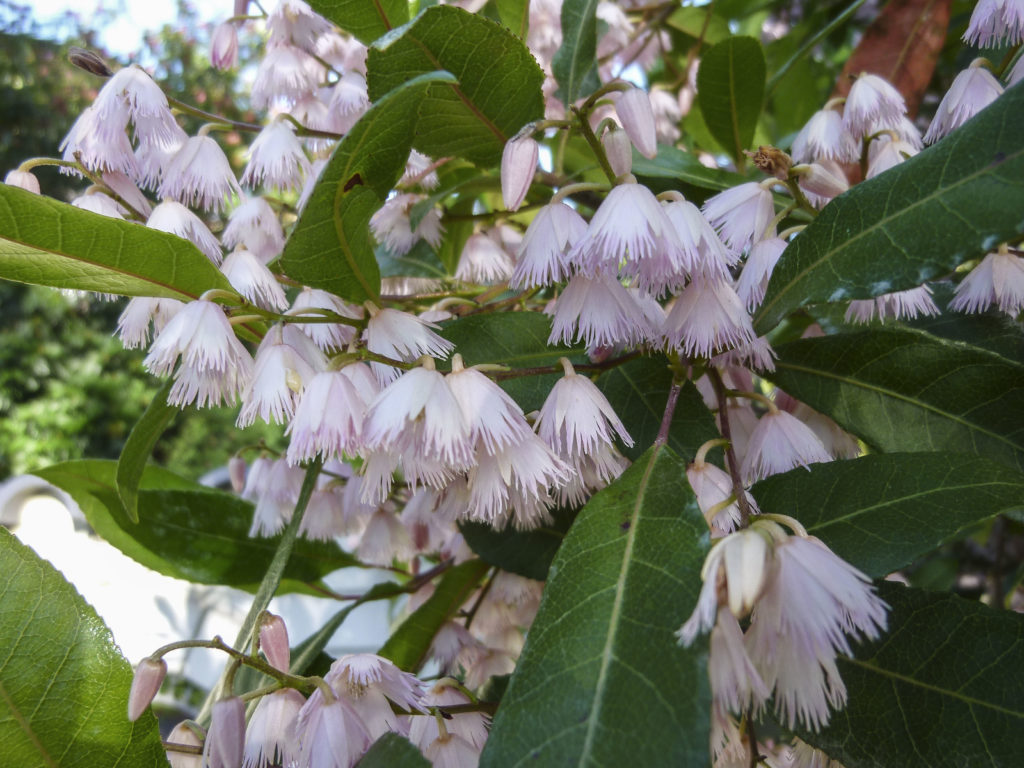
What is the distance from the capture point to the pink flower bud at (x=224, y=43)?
4.50ft

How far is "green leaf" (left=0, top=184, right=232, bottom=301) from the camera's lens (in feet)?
2.12

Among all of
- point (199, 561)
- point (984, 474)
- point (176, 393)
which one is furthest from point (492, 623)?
point (984, 474)

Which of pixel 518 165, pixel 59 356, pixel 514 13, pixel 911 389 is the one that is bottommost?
pixel 911 389

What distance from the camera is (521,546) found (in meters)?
0.96

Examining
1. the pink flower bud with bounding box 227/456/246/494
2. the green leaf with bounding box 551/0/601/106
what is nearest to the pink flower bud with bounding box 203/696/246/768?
the green leaf with bounding box 551/0/601/106

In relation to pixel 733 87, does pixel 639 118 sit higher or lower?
lower

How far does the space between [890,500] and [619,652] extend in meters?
0.30

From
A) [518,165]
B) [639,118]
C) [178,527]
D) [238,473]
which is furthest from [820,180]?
[238,473]

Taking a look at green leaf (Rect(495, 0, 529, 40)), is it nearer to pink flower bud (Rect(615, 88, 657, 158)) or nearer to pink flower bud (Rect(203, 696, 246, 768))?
pink flower bud (Rect(615, 88, 657, 158))

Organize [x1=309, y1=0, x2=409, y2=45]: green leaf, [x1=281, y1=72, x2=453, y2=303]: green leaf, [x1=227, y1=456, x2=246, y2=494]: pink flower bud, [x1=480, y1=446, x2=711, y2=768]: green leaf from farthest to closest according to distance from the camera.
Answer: [x1=227, y1=456, x2=246, y2=494]: pink flower bud < [x1=309, y1=0, x2=409, y2=45]: green leaf < [x1=281, y1=72, x2=453, y2=303]: green leaf < [x1=480, y1=446, x2=711, y2=768]: green leaf

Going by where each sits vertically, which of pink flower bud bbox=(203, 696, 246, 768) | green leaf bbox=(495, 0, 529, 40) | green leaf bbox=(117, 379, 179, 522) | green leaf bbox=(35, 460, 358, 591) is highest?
green leaf bbox=(495, 0, 529, 40)

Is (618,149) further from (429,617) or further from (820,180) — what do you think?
(429,617)

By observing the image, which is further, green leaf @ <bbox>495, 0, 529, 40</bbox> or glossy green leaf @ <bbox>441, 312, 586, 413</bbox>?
green leaf @ <bbox>495, 0, 529, 40</bbox>

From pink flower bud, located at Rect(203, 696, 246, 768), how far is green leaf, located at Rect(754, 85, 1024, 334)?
0.55 meters
